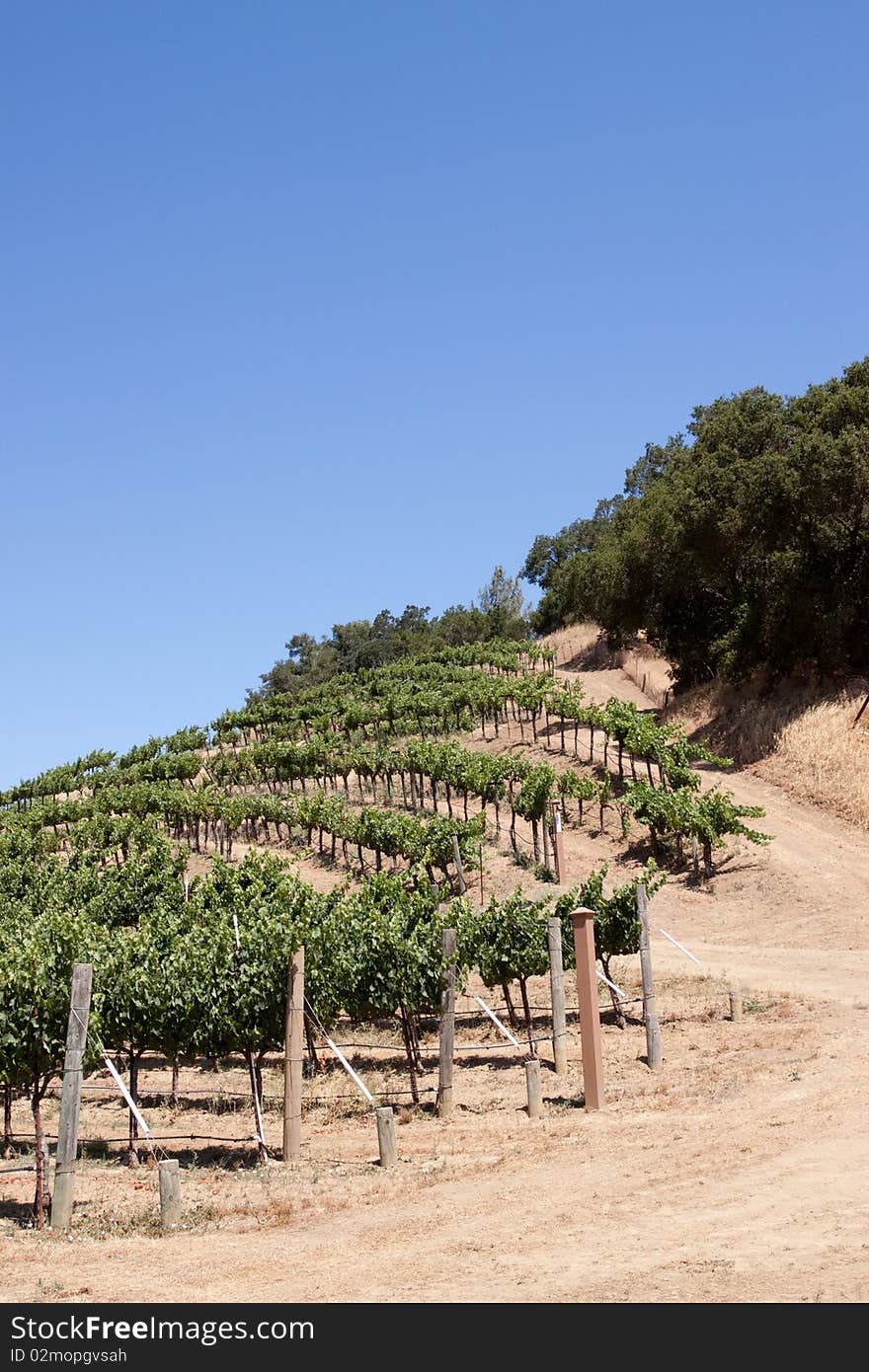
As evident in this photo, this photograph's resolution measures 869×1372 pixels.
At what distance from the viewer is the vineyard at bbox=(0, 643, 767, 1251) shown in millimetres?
14852

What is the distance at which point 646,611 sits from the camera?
47.3 m

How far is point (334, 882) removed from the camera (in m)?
32.2

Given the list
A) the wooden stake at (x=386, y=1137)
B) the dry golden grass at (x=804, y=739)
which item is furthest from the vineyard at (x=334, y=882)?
the dry golden grass at (x=804, y=739)

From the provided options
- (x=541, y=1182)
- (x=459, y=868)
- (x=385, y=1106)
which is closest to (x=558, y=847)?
(x=459, y=868)

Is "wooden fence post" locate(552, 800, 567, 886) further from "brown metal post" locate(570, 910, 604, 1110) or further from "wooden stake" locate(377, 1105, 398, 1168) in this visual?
"wooden stake" locate(377, 1105, 398, 1168)

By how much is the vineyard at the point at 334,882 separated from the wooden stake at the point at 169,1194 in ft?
4.29

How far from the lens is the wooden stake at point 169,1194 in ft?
34.9

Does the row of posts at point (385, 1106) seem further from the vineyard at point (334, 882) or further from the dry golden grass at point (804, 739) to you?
the dry golden grass at point (804, 739)

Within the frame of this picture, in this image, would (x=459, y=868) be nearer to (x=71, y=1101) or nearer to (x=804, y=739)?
(x=804, y=739)

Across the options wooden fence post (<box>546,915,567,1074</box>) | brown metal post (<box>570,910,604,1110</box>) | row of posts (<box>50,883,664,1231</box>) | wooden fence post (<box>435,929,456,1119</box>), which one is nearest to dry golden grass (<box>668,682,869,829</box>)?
wooden fence post (<box>546,915,567,1074</box>)

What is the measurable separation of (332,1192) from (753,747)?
85.7 feet
